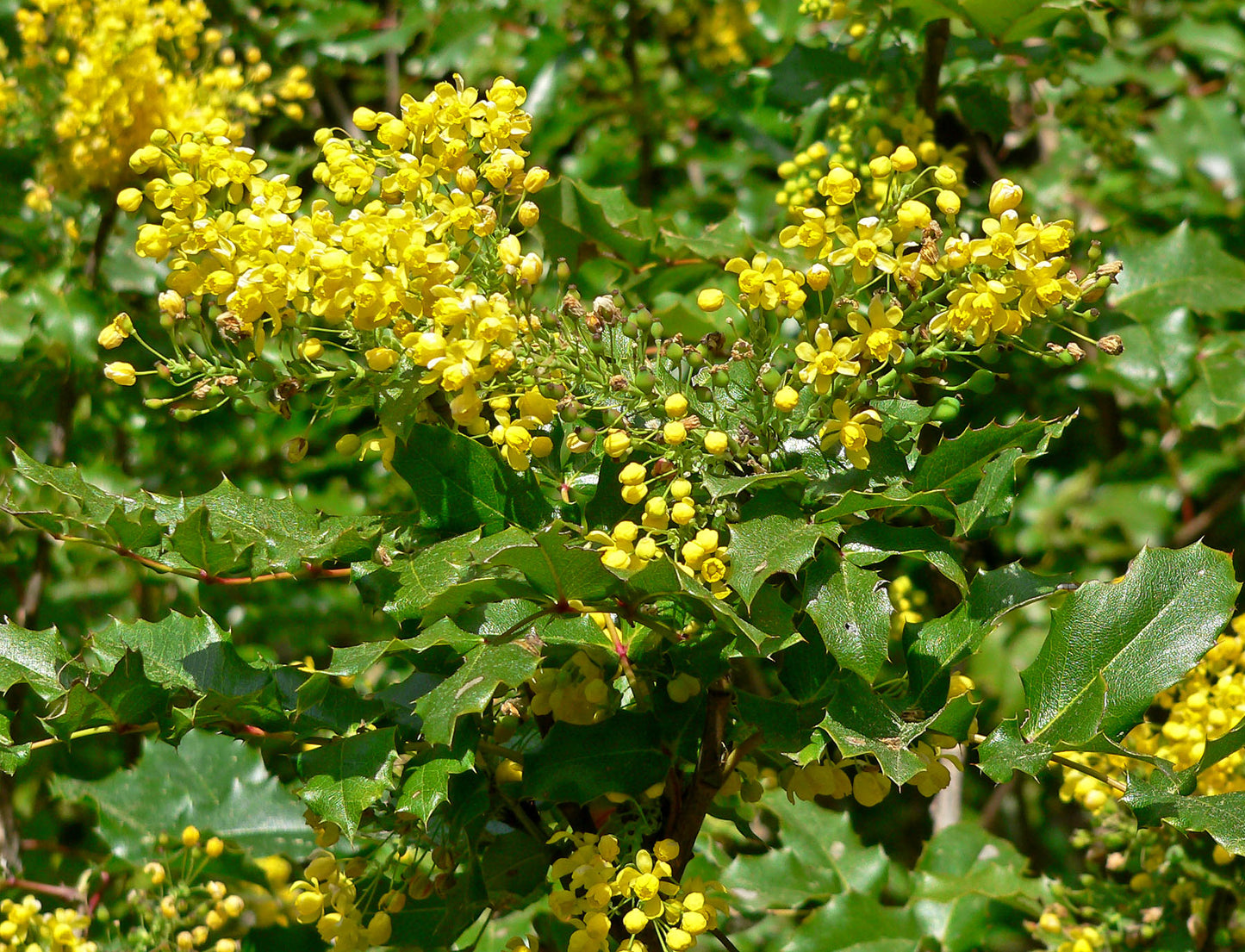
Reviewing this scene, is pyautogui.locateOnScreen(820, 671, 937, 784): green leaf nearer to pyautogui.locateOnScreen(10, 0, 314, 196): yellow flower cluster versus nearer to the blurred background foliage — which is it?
the blurred background foliage

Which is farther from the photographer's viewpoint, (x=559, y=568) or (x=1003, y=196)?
(x=1003, y=196)

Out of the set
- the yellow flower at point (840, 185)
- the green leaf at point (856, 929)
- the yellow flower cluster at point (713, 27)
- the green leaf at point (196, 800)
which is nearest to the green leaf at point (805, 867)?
the green leaf at point (856, 929)

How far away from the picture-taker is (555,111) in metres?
2.79

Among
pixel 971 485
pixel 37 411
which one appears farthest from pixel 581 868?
pixel 37 411

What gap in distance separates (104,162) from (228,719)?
143 centimetres

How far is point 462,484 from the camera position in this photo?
108 cm

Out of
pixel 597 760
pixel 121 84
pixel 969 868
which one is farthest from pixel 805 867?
pixel 121 84

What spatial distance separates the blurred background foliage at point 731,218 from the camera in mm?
1963

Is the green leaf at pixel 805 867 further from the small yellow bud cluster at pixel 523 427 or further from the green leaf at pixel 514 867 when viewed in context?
the small yellow bud cluster at pixel 523 427

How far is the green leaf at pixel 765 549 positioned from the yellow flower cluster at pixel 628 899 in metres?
0.27

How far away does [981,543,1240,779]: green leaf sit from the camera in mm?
1011

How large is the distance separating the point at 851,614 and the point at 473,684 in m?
0.30

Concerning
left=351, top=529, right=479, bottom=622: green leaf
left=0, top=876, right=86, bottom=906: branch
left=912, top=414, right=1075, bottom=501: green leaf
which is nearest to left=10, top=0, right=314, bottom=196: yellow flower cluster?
left=0, top=876, right=86, bottom=906: branch

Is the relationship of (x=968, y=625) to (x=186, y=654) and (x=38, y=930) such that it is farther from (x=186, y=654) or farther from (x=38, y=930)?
(x=38, y=930)
